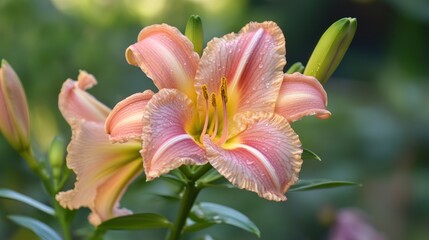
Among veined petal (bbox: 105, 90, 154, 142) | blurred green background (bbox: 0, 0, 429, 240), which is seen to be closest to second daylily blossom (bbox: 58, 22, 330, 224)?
veined petal (bbox: 105, 90, 154, 142)

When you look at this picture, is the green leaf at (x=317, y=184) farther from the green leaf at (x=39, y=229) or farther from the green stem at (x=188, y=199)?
the green leaf at (x=39, y=229)

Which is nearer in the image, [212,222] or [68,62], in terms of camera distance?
[212,222]

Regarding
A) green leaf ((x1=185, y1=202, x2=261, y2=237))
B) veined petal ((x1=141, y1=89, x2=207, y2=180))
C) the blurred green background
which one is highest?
veined petal ((x1=141, y1=89, x2=207, y2=180))

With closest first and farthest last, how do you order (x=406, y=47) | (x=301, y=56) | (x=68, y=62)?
(x=68, y=62), (x=406, y=47), (x=301, y=56)

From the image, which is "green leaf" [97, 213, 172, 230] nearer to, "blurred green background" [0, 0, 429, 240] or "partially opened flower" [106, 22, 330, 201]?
"partially opened flower" [106, 22, 330, 201]

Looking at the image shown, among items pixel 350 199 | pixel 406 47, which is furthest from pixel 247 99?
pixel 406 47

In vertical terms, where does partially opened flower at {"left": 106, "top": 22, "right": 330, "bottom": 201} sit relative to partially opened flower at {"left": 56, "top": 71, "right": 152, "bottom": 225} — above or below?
above

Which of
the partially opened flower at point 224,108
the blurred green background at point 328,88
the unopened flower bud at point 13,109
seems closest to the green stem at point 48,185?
the unopened flower bud at point 13,109

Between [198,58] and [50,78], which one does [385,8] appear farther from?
[198,58]
